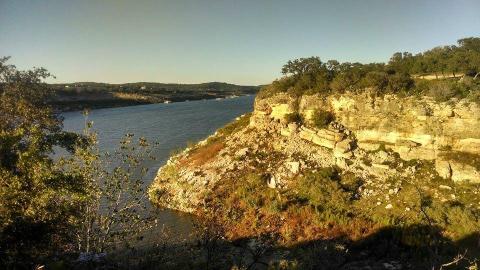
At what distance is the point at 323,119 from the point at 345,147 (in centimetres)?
509

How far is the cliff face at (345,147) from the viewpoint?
32875 millimetres

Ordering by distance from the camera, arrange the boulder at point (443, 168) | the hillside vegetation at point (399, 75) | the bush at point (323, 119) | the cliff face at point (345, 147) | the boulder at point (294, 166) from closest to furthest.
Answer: the boulder at point (443, 168), the cliff face at point (345, 147), the hillside vegetation at point (399, 75), the boulder at point (294, 166), the bush at point (323, 119)

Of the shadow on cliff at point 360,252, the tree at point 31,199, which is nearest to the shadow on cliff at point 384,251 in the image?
the shadow on cliff at point 360,252

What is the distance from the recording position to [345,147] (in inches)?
1495

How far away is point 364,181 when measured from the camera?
34281mm

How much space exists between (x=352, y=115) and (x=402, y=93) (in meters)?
5.15

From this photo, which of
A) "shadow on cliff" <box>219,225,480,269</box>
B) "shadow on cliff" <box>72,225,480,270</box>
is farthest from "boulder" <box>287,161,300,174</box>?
"shadow on cliff" <box>219,225,480,269</box>

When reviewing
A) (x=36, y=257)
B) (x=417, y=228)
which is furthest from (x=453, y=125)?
(x=36, y=257)

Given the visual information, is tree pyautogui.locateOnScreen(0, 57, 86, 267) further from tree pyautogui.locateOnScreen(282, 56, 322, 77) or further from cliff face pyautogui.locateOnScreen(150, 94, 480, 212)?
tree pyautogui.locateOnScreen(282, 56, 322, 77)

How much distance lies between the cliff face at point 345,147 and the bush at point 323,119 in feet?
1.81

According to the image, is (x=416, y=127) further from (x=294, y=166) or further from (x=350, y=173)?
(x=294, y=166)

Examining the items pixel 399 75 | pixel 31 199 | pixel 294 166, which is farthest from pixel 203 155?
pixel 31 199

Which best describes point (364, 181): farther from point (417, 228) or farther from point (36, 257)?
point (36, 257)

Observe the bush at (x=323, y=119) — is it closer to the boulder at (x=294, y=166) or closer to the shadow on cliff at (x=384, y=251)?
the boulder at (x=294, y=166)
